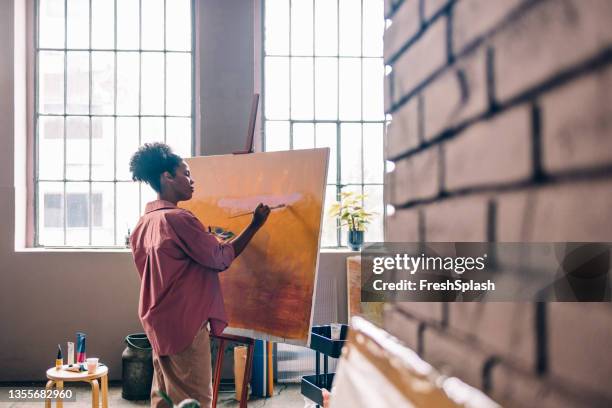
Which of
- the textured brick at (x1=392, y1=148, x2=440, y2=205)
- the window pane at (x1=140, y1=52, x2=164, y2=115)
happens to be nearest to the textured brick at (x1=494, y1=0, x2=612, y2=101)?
the textured brick at (x1=392, y1=148, x2=440, y2=205)

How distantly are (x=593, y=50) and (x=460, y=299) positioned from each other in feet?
1.27

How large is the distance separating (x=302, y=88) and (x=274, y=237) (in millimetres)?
2467

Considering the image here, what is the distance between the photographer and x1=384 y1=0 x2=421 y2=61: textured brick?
0.97m

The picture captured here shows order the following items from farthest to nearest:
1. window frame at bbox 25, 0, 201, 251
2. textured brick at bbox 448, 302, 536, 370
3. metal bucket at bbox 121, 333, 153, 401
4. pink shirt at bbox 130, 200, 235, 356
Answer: window frame at bbox 25, 0, 201, 251, metal bucket at bbox 121, 333, 153, 401, pink shirt at bbox 130, 200, 235, 356, textured brick at bbox 448, 302, 536, 370

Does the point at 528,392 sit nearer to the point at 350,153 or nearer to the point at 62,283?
the point at 350,153

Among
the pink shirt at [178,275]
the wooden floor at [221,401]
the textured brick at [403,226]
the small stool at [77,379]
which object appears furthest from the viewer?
the wooden floor at [221,401]

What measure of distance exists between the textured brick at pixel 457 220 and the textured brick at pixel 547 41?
6.1 inches

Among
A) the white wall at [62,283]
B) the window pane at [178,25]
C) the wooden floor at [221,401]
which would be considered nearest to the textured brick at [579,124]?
the wooden floor at [221,401]

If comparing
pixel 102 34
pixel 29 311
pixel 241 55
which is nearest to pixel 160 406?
pixel 29 311

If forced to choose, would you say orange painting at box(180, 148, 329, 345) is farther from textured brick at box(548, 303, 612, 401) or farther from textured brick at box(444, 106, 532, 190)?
textured brick at box(548, 303, 612, 401)

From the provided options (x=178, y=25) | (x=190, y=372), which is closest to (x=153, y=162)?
(x=190, y=372)

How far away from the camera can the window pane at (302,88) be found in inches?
184

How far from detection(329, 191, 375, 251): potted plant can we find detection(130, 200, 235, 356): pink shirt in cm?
212

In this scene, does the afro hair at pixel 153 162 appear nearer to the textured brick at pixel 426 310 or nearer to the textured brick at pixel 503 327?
the textured brick at pixel 426 310
